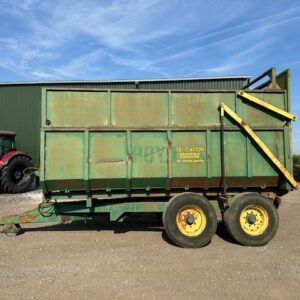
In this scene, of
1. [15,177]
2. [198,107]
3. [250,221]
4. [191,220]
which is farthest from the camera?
[15,177]

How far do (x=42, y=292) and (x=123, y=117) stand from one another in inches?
141

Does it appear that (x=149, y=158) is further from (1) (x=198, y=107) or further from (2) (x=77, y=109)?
(2) (x=77, y=109)

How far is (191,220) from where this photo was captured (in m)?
6.65

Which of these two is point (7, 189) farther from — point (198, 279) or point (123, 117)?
point (198, 279)

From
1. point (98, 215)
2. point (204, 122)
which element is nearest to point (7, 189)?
point (98, 215)

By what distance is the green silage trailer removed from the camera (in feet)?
22.0

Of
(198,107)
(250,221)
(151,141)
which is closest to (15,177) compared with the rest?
(151,141)

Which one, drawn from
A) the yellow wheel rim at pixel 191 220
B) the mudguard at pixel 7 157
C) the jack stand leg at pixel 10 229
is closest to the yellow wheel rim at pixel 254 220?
the yellow wheel rim at pixel 191 220

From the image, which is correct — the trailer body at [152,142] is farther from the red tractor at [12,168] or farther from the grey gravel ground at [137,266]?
the red tractor at [12,168]

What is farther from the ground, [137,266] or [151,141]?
[151,141]

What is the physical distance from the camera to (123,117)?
22.6 ft

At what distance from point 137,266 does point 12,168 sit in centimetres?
933

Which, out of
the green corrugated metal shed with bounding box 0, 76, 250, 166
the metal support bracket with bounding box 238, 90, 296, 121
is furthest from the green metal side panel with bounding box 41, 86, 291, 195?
the green corrugated metal shed with bounding box 0, 76, 250, 166

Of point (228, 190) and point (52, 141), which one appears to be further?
point (228, 190)
